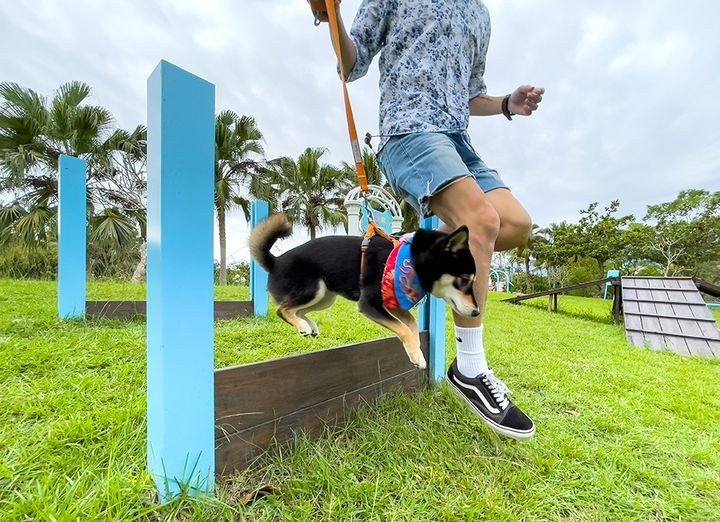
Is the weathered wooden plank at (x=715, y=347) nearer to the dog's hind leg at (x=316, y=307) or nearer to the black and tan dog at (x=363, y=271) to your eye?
the black and tan dog at (x=363, y=271)

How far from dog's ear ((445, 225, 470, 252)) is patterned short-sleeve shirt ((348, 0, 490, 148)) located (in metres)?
0.40

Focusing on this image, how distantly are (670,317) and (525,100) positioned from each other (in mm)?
4800

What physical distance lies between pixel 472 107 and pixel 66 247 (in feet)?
10.4

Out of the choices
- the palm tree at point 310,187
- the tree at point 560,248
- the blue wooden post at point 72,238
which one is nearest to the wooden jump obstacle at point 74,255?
the blue wooden post at point 72,238

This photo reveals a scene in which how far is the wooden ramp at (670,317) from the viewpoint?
13.5 feet

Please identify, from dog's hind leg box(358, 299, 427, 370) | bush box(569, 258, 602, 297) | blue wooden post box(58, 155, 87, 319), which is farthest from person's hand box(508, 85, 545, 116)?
bush box(569, 258, 602, 297)

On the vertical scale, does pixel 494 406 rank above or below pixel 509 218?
below

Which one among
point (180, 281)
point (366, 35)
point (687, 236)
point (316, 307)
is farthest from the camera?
point (687, 236)

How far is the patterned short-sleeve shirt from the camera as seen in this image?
1.31 m

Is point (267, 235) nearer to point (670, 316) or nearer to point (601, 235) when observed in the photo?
point (670, 316)

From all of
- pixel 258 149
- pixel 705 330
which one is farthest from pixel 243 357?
pixel 258 149

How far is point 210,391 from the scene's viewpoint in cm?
89

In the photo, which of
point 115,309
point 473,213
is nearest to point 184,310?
point 473,213

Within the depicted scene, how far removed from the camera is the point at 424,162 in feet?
4.07
